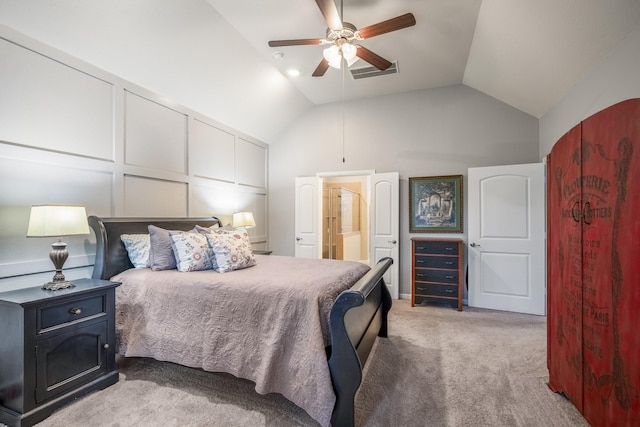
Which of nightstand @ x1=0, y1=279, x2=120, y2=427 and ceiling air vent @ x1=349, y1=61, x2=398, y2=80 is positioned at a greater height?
ceiling air vent @ x1=349, y1=61, x2=398, y2=80

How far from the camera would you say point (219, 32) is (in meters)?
3.15

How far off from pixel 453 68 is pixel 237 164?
334cm

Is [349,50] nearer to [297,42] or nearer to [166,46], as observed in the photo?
[297,42]

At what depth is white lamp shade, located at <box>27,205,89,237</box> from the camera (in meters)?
2.04

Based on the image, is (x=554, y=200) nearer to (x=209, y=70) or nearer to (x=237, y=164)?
(x=209, y=70)

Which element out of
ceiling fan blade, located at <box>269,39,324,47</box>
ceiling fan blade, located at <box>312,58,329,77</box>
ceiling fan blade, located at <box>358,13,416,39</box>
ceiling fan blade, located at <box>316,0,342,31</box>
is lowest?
ceiling fan blade, located at <box>358,13,416,39</box>

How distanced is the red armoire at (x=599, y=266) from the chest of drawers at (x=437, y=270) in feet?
6.39

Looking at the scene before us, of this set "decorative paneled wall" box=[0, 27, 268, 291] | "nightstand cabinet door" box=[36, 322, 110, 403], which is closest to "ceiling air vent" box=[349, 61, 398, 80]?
"decorative paneled wall" box=[0, 27, 268, 291]

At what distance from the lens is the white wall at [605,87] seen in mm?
2129

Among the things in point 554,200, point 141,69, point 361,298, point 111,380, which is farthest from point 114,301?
point 554,200

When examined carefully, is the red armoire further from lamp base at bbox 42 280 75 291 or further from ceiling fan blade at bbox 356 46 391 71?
Result: lamp base at bbox 42 280 75 291

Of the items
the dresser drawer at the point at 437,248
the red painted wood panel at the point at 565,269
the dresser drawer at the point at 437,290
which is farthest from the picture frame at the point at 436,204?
the red painted wood panel at the point at 565,269

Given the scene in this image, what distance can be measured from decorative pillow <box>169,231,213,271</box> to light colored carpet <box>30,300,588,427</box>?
2.73 ft

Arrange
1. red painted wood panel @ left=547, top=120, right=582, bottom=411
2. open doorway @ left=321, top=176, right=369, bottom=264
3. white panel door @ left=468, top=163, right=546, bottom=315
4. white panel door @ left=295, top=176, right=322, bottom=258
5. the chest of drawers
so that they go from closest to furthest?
red painted wood panel @ left=547, top=120, right=582, bottom=411 < white panel door @ left=468, top=163, right=546, bottom=315 < the chest of drawers < white panel door @ left=295, top=176, right=322, bottom=258 < open doorway @ left=321, top=176, right=369, bottom=264
